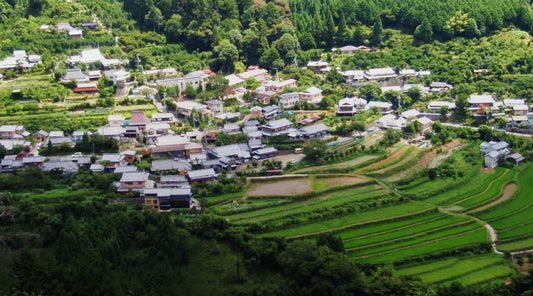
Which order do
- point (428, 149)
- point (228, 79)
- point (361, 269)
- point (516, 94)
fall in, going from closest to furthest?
point (361, 269) → point (428, 149) → point (516, 94) → point (228, 79)

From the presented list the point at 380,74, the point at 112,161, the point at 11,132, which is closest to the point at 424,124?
the point at 380,74

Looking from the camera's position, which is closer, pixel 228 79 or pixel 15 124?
pixel 15 124

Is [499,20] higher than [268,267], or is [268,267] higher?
[499,20]

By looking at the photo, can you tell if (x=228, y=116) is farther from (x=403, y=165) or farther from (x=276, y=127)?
(x=403, y=165)

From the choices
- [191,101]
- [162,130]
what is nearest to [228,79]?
[191,101]

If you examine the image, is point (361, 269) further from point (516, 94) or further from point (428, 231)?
point (516, 94)

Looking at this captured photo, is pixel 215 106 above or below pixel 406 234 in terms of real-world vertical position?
above

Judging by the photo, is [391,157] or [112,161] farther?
[391,157]
